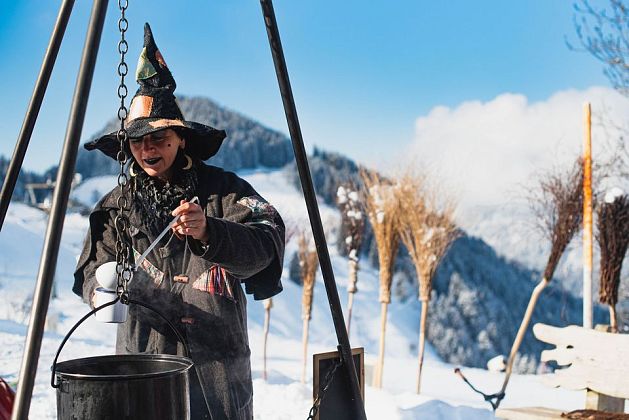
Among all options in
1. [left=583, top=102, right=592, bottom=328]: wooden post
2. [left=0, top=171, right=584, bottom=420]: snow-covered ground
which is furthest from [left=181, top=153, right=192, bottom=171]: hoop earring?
[left=583, top=102, right=592, bottom=328]: wooden post

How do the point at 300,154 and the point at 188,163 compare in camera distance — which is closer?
the point at 300,154

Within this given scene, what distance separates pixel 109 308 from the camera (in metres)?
1.68

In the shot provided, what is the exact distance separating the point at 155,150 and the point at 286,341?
893 centimetres

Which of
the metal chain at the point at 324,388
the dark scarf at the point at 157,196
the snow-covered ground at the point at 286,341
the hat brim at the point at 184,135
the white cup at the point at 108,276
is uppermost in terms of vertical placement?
the hat brim at the point at 184,135

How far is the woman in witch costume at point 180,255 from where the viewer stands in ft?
6.38

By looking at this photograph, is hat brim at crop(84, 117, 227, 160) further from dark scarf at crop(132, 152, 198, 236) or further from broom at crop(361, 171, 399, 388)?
broom at crop(361, 171, 399, 388)

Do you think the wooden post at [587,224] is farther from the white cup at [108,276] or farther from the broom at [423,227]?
the white cup at [108,276]

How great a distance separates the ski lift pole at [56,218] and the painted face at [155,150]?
58 centimetres

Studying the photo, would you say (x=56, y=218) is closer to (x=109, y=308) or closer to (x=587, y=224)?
(x=109, y=308)

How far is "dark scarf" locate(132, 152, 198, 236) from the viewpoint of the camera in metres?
1.97

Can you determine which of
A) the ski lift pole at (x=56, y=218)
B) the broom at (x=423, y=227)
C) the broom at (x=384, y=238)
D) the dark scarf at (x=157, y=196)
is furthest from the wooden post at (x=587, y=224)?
the ski lift pole at (x=56, y=218)

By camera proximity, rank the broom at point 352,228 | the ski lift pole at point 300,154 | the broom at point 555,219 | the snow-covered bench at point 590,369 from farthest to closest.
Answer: the broom at point 352,228 → the broom at point 555,219 → the snow-covered bench at point 590,369 → the ski lift pole at point 300,154

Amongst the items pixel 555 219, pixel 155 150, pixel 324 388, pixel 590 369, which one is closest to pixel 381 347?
pixel 555 219

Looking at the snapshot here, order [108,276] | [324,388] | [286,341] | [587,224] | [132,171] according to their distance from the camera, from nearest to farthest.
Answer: [108,276]
[324,388]
[132,171]
[587,224]
[286,341]
